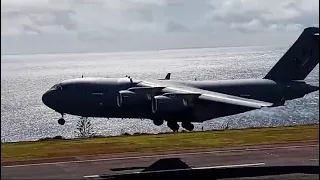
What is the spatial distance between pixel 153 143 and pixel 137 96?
5475 millimetres

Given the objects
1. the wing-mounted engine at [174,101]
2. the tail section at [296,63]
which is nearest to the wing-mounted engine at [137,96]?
the wing-mounted engine at [174,101]

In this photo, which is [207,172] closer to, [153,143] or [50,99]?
[153,143]

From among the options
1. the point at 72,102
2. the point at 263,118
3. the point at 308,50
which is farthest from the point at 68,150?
the point at 308,50

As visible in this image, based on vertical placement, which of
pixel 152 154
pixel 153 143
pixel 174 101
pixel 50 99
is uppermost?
pixel 174 101

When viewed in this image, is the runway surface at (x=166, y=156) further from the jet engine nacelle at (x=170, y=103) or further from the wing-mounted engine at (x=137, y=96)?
the wing-mounted engine at (x=137, y=96)

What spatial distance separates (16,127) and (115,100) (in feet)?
225

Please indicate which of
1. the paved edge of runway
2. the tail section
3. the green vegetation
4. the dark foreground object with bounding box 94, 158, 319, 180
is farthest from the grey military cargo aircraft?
the dark foreground object with bounding box 94, 158, 319, 180

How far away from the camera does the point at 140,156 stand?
123 ft

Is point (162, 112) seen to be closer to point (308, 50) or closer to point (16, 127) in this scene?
point (308, 50)

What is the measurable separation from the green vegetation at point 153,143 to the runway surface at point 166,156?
92.9 inches

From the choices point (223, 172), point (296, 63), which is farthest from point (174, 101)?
point (296, 63)

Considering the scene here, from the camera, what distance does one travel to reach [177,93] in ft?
121

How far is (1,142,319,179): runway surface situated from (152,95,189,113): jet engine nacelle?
3.51m

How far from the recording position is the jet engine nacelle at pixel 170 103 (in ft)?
120
